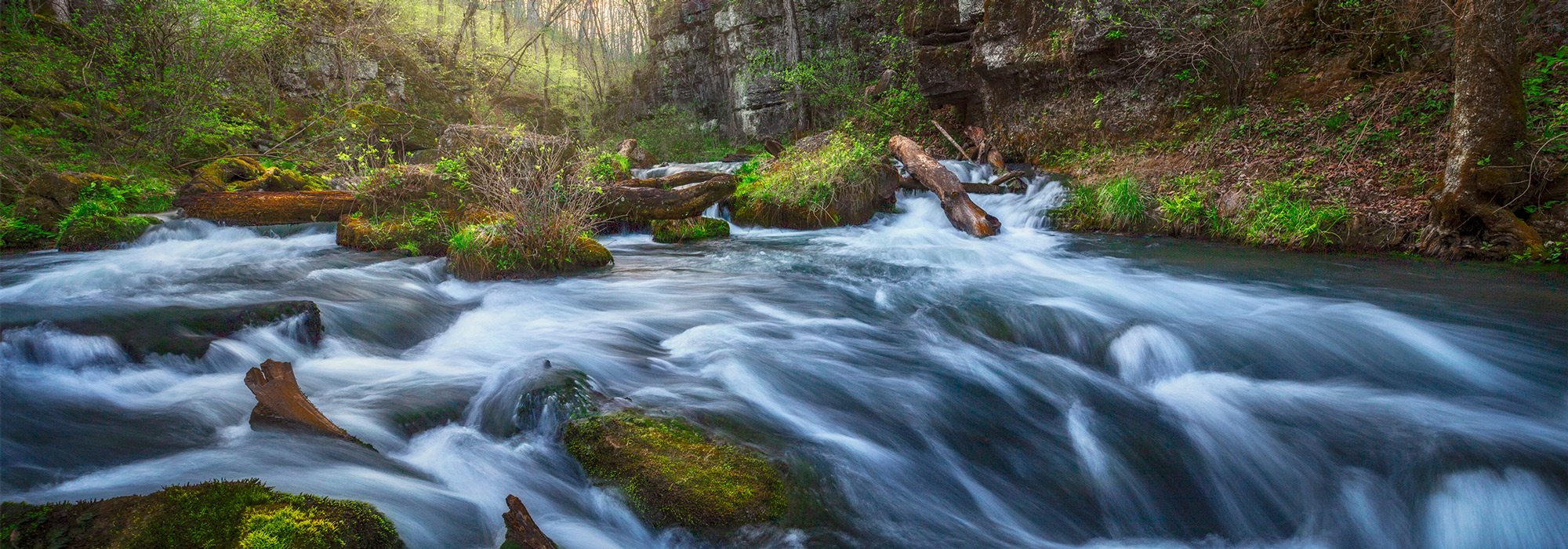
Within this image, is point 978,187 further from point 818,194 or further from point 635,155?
point 635,155

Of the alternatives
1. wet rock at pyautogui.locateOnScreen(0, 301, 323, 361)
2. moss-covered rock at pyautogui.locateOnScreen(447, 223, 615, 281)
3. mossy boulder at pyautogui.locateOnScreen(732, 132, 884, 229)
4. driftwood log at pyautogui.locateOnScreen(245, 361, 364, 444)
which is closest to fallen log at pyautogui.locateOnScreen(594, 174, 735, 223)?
mossy boulder at pyautogui.locateOnScreen(732, 132, 884, 229)

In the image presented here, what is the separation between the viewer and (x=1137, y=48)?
12000 mm

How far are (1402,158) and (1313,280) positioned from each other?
2.97m

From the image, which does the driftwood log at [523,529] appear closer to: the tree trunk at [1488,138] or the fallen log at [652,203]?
the fallen log at [652,203]

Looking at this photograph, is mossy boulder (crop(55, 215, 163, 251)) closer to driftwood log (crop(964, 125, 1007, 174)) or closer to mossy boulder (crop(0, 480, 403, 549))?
mossy boulder (crop(0, 480, 403, 549))

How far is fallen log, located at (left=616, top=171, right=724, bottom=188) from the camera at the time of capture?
10938 mm

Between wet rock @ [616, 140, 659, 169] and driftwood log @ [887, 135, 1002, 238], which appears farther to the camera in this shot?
wet rock @ [616, 140, 659, 169]

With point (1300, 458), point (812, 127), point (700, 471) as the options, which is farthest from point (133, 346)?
point (812, 127)

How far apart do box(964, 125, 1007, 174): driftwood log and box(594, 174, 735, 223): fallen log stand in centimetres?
619

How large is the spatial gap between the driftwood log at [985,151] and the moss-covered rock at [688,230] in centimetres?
599

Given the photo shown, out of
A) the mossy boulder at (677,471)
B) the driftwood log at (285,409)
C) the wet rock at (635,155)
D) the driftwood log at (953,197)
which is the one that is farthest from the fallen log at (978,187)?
the driftwood log at (285,409)

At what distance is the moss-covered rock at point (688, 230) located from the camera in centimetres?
1055

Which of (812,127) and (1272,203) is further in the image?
(812,127)

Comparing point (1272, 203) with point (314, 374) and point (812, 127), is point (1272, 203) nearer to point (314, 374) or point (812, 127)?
point (314, 374)
